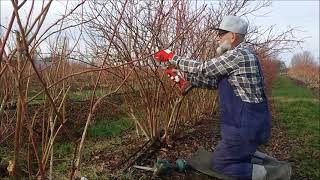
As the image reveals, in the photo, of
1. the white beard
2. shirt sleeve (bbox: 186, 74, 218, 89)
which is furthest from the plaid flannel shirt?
shirt sleeve (bbox: 186, 74, 218, 89)

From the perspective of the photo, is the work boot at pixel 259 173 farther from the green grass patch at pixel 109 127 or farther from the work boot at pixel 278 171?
the green grass patch at pixel 109 127

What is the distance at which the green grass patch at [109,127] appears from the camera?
23.5 ft

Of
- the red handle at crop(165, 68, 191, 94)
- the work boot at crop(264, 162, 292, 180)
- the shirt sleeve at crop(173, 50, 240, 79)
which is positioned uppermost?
the shirt sleeve at crop(173, 50, 240, 79)

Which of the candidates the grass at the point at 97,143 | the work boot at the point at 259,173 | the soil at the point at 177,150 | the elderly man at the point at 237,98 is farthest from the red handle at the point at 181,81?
the grass at the point at 97,143

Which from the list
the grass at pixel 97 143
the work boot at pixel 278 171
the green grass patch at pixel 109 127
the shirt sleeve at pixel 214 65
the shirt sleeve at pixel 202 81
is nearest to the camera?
the shirt sleeve at pixel 214 65

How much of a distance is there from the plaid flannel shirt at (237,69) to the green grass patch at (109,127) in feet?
Answer: 12.1

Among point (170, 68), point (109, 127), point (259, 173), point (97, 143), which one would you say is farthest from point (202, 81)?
point (109, 127)

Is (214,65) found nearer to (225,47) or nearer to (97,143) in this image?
(225,47)

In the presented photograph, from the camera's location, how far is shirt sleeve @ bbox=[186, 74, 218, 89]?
3.84 m

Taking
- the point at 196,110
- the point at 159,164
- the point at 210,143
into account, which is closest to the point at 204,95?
the point at 196,110

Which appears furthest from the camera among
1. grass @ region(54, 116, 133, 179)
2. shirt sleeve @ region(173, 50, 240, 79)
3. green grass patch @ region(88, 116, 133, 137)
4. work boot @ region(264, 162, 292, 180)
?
green grass patch @ region(88, 116, 133, 137)

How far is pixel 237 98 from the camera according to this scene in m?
3.49

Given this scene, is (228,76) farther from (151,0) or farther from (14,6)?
(14,6)

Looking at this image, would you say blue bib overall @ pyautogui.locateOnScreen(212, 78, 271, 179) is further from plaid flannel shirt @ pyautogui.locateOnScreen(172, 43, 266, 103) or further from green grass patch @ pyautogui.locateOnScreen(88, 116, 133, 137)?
green grass patch @ pyautogui.locateOnScreen(88, 116, 133, 137)
